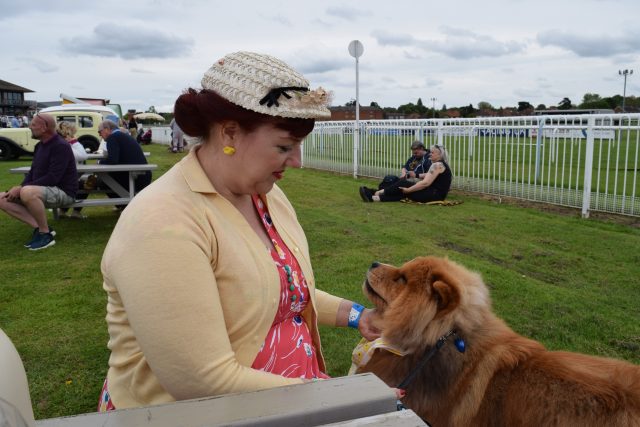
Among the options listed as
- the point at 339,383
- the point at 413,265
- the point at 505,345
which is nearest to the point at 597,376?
the point at 505,345

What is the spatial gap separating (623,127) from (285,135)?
907cm

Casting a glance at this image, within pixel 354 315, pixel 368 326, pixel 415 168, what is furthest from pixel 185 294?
pixel 415 168

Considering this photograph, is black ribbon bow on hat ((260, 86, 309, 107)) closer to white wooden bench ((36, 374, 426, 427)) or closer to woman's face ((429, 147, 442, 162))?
white wooden bench ((36, 374, 426, 427))

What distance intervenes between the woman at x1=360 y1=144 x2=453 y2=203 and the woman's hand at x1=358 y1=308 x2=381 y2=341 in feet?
28.4

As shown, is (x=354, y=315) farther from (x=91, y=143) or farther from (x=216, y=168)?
(x=91, y=143)

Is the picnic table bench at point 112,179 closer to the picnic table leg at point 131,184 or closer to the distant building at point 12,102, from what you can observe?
the picnic table leg at point 131,184

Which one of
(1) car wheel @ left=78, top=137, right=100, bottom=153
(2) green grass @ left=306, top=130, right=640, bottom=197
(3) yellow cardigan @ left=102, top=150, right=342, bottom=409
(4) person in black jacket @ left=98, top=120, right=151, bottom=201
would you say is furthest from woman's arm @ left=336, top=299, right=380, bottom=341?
(1) car wheel @ left=78, top=137, right=100, bottom=153

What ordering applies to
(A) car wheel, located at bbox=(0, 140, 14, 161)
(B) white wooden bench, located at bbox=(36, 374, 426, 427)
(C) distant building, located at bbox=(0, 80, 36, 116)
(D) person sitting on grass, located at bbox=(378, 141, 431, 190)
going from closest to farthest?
(B) white wooden bench, located at bbox=(36, 374, 426, 427) → (D) person sitting on grass, located at bbox=(378, 141, 431, 190) → (A) car wheel, located at bbox=(0, 140, 14, 161) → (C) distant building, located at bbox=(0, 80, 36, 116)

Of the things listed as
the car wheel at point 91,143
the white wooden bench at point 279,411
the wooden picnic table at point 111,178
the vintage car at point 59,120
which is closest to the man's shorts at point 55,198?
the wooden picnic table at point 111,178

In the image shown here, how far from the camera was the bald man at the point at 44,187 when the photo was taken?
23.9 feet

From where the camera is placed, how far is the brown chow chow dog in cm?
212

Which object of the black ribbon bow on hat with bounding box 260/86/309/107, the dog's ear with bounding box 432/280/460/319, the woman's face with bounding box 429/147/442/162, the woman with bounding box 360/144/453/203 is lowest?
the woman with bounding box 360/144/453/203

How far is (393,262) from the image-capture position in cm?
634

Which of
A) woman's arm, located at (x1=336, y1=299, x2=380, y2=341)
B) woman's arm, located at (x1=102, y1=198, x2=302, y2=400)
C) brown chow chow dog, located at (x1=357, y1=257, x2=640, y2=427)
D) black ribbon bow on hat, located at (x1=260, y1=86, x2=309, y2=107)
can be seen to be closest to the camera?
woman's arm, located at (x1=102, y1=198, x2=302, y2=400)
